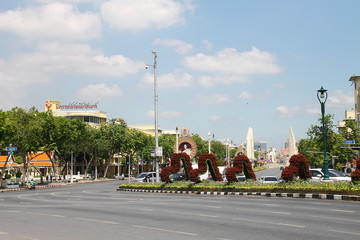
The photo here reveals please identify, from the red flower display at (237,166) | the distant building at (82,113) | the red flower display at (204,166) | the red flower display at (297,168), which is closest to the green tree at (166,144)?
the distant building at (82,113)

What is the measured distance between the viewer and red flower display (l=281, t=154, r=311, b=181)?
95.2 ft

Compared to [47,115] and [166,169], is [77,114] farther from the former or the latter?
[166,169]

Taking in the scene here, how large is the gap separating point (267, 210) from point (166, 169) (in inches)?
773

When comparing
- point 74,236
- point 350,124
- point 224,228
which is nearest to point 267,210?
point 224,228

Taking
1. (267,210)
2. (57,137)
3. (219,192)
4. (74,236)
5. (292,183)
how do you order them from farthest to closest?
(57,137), (219,192), (292,183), (267,210), (74,236)

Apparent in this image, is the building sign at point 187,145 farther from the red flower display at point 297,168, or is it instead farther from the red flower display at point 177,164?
the red flower display at point 297,168

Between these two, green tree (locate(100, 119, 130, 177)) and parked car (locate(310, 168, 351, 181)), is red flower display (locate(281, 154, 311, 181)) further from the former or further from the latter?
green tree (locate(100, 119, 130, 177))

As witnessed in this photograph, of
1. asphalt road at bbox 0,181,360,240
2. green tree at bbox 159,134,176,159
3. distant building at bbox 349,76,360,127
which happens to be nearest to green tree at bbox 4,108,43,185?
asphalt road at bbox 0,181,360,240

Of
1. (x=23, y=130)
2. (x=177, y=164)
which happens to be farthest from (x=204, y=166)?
(x=23, y=130)

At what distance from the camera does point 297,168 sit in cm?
2931

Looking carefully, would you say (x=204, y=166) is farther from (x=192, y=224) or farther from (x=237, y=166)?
(x=192, y=224)

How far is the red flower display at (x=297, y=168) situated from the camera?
95.2ft

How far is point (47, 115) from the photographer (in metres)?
62.3

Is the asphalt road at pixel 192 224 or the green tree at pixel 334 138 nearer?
the asphalt road at pixel 192 224
